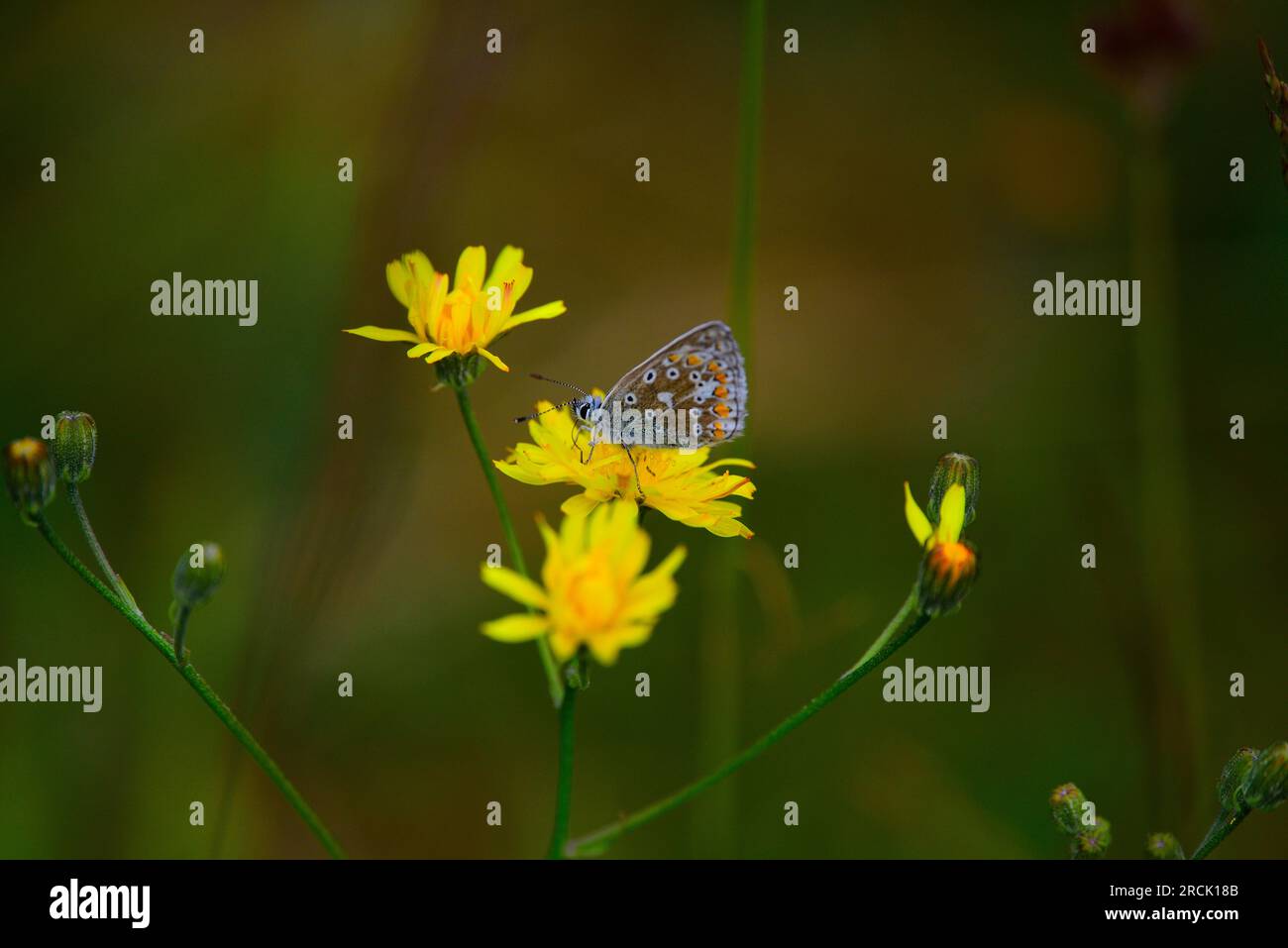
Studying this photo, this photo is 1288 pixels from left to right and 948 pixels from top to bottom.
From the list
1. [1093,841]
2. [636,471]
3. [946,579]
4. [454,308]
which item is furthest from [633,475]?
[1093,841]

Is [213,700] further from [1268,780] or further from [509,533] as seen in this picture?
[1268,780]

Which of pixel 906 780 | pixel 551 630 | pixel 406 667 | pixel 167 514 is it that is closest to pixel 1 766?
pixel 167 514

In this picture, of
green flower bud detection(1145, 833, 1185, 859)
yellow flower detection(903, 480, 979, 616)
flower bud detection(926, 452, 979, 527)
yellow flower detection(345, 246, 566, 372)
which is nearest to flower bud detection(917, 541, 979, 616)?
yellow flower detection(903, 480, 979, 616)

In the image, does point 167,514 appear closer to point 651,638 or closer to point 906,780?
point 651,638

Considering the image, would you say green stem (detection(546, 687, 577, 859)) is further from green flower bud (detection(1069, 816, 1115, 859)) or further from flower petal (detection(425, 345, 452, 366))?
green flower bud (detection(1069, 816, 1115, 859))

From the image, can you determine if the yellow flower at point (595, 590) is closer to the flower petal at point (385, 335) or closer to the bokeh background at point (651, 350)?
the flower petal at point (385, 335)
